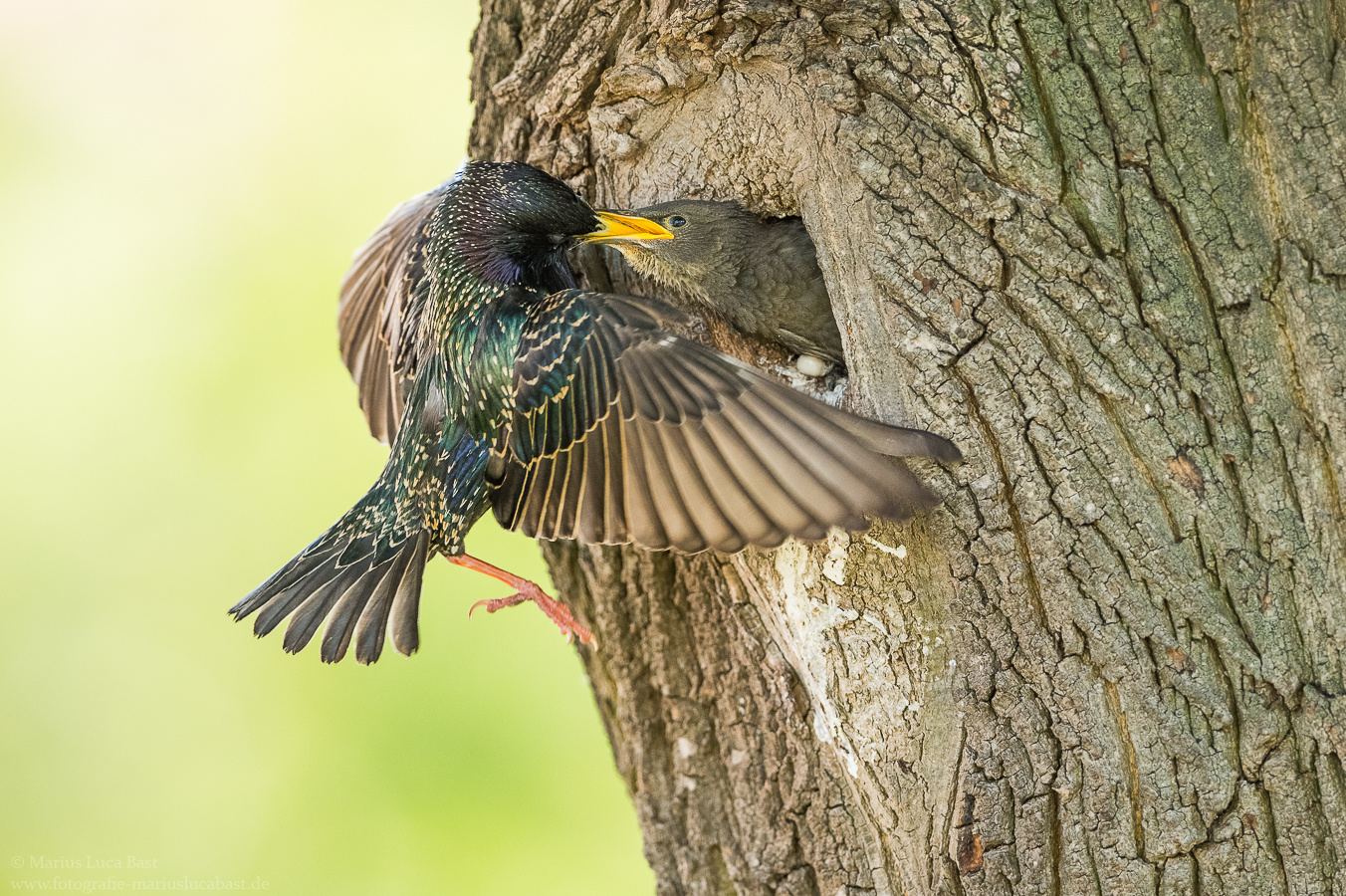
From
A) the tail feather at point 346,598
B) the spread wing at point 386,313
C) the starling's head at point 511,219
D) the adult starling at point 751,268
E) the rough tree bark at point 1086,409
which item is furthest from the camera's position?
the spread wing at point 386,313

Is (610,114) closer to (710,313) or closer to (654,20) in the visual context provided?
(654,20)

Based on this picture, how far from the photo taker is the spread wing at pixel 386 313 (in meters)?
3.22

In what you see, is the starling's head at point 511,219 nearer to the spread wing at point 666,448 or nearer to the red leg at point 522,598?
the spread wing at point 666,448

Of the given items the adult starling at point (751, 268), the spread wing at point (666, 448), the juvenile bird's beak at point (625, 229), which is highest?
the juvenile bird's beak at point (625, 229)

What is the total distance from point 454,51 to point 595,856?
4894 millimetres

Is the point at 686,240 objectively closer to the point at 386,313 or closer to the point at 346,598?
the point at 386,313

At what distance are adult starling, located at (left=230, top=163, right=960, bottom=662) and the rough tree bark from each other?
27cm

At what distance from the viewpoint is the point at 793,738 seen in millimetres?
2996

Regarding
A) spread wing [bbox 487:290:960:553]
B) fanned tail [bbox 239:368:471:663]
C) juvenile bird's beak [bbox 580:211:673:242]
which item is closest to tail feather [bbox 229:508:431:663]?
fanned tail [bbox 239:368:471:663]

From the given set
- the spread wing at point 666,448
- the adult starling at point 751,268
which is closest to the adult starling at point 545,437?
the spread wing at point 666,448

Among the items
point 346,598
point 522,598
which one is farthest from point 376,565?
point 522,598

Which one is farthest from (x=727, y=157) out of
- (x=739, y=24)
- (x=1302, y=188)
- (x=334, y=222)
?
(x=334, y=222)

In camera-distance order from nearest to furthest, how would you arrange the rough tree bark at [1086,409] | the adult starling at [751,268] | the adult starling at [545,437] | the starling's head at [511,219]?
the rough tree bark at [1086,409], the adult starling at [545,437], the starling's head at [511,219], the adult starling at [751,268]

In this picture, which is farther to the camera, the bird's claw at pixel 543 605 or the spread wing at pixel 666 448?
the bird's claw at pixel 543 605
